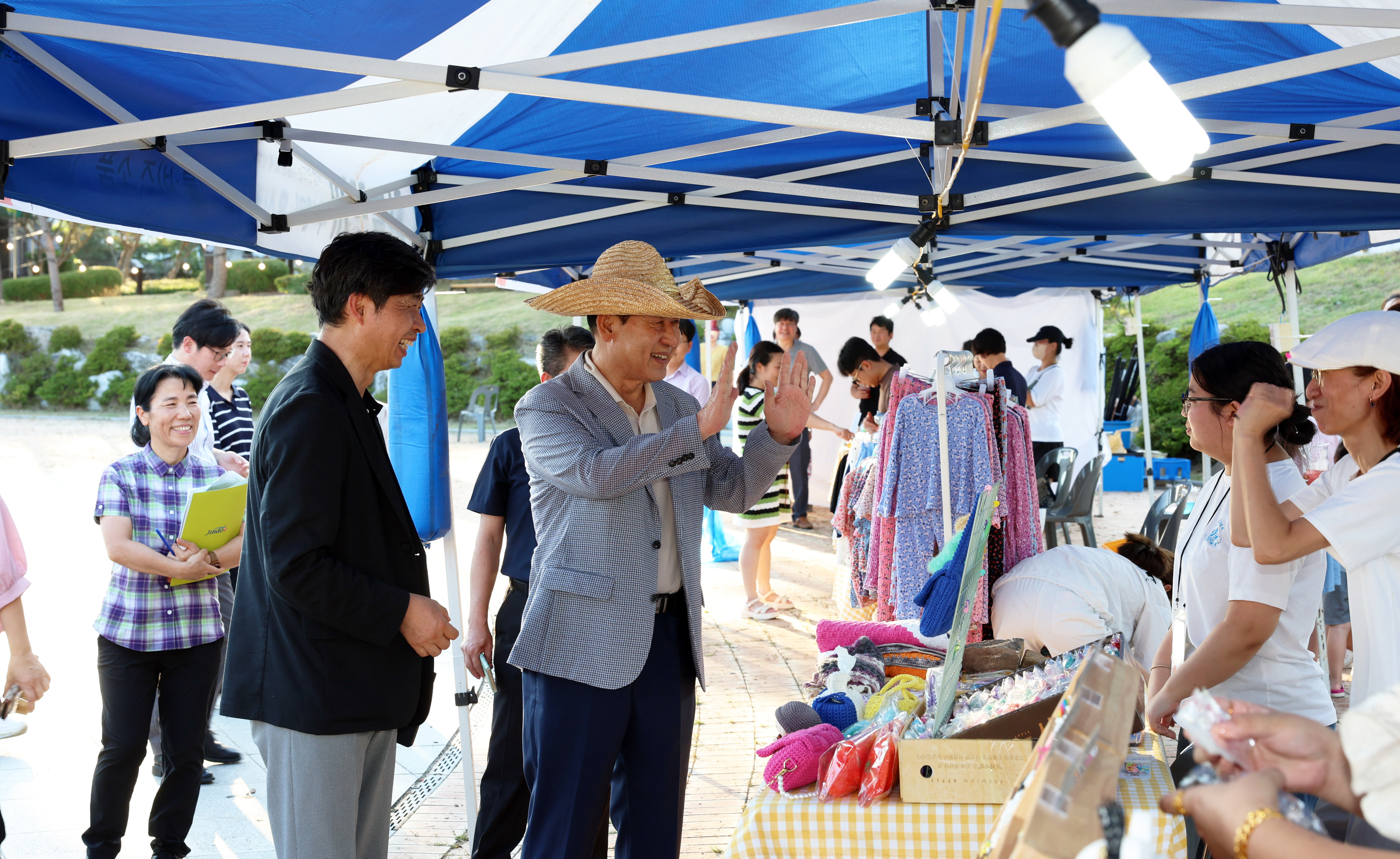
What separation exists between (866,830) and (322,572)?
1193mm

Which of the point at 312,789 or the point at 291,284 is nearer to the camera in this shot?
the point at 312,789

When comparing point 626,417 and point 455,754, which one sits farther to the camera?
point 455,754

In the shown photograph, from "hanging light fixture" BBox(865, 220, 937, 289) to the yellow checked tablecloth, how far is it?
8.74ft

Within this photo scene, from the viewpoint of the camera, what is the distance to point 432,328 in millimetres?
3623

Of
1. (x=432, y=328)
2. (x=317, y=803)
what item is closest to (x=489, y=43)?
(x=432, y=328)

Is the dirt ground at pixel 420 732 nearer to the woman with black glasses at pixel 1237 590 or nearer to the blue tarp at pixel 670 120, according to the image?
the woman with black glasses at pixel 1237 590

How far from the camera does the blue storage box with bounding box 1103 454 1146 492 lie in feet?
40.6

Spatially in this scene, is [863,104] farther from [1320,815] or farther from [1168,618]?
[1320,815]

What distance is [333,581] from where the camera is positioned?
1.81 meters

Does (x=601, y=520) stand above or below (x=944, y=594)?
above

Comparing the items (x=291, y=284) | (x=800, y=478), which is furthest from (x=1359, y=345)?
(x=291, y=284)

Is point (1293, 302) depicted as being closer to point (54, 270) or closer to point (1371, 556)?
point (1371, 556)

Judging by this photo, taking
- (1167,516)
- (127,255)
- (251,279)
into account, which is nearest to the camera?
(1167,516)

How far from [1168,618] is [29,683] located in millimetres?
3278
